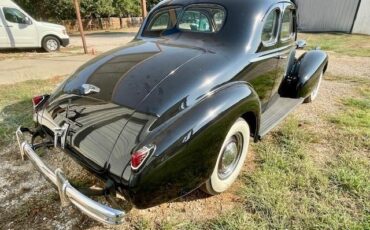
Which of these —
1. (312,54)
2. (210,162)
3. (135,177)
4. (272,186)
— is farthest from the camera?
(312,54)

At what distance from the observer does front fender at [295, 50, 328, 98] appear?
3.90 meters

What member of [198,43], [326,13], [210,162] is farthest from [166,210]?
[326,13]

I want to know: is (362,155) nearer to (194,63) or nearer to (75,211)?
(194,63)

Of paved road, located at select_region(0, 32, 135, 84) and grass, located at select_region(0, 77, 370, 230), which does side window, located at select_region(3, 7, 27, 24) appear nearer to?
paved road, located at select_region(0, 32, 135, 84)

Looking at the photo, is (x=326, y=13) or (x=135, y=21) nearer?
(x=326, y=13)

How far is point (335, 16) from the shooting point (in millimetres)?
16734

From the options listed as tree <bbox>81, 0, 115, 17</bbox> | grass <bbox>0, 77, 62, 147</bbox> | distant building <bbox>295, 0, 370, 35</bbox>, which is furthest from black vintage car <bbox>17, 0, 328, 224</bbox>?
tree <bbox>81, 0, 115, 17</bbox>

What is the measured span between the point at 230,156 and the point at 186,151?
2.58 ft

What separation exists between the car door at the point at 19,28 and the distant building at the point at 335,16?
15807 mm

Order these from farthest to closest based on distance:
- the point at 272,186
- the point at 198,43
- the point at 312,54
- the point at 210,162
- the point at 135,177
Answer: the point at 312,54
the point at 198,43
the point at 272,186
the point at 210,162
the point at 135,177

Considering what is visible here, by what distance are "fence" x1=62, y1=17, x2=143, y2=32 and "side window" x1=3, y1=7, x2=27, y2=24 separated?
1678 centimetres

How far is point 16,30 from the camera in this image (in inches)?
414

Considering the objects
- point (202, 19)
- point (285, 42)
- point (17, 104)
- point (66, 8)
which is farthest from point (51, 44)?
point (66, 8)

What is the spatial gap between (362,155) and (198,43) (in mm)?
2322
